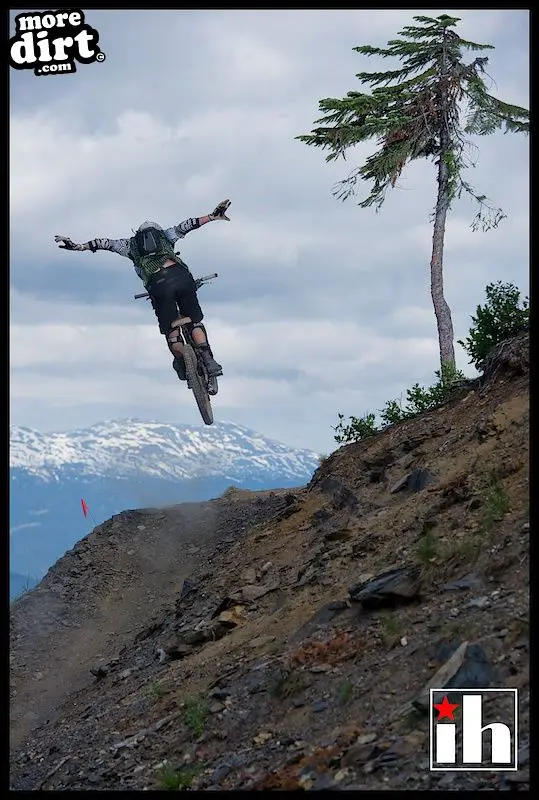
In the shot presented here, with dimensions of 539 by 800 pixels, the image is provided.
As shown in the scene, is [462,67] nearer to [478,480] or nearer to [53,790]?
[478,480]

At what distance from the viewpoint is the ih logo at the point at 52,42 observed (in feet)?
51.1

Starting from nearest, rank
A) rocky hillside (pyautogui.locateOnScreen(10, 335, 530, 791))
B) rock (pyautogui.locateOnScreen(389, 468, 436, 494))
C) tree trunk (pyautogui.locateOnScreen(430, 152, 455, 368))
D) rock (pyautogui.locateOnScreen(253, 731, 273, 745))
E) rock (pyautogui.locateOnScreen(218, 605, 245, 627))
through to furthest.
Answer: rocky hillside (pyautogui.locateOnScreen(10, 335, 530, 791)) < rock (pyautogui.locateOnScreen(253, 731, 273, 745)) < rock (pyautogui.locateOnScreen(218, 605, 245, 627)) < rock (pyautogui.locateOnScreen(389, 468, 436, 494)) < tree trunk (pyautogui.locateOnScreen(430, 152, 455, 368))

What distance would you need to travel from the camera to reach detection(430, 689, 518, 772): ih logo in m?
10.5

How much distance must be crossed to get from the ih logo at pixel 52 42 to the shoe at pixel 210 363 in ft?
28.7

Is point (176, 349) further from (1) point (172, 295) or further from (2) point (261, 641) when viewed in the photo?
(2) point (261, 641)

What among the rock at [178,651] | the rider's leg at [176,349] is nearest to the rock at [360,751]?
the rock at [178,651]

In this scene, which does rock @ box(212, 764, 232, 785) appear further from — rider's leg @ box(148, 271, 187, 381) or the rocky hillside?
rider's leg @ box(148, 271, 187, 381)

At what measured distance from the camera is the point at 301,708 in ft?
43.5

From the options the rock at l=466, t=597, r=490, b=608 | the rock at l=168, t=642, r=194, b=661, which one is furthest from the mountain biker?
the rock at l=466, t=597, r=490, b=608

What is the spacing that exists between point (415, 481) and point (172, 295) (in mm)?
7841

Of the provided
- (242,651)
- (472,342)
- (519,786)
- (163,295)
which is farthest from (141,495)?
(519,786)

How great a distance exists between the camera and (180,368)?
23.6 meters

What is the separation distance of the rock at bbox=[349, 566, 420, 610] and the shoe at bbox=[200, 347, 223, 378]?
9.45 m

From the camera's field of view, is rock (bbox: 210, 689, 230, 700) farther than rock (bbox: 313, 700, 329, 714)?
Yes
